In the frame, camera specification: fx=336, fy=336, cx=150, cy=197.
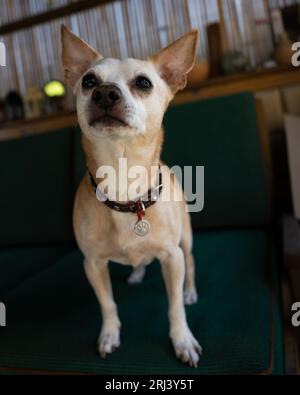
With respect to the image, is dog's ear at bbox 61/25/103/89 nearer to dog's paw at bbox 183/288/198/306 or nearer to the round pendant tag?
the round pendant tag

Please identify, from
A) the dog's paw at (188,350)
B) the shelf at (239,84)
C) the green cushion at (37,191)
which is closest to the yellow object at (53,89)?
the shelf at (239,84)

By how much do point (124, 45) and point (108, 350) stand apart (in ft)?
6.99

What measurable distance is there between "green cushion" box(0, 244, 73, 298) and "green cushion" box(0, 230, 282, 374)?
129 mm

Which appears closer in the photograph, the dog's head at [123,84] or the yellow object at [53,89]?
the dog's head at [123,84]

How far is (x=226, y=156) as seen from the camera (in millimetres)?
1900

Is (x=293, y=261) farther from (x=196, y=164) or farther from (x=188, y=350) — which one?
(x=196, y=164)

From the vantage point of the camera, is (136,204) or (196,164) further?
(196,164)

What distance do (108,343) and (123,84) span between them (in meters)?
0.81

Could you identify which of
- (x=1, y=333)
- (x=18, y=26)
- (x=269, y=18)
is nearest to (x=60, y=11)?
(x=18, y=26)

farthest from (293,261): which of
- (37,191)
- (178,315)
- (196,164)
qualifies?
(37,191)

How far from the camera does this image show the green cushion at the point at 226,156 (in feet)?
6.07

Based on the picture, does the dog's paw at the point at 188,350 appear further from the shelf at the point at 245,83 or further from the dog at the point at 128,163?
the shelf at the point at 245,83

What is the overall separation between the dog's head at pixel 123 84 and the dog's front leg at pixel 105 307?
18.7 inches

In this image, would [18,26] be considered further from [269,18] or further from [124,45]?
[269,18]
